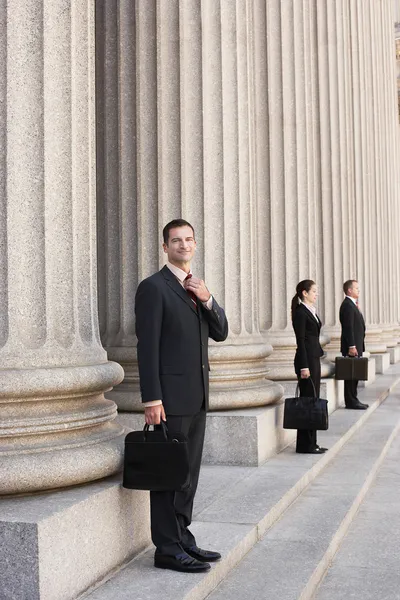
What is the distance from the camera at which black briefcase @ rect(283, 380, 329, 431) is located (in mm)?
13820

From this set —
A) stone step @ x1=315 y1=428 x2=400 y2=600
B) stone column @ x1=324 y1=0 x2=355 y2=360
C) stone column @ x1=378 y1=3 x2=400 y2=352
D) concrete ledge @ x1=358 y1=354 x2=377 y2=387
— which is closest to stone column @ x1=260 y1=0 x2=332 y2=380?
stone column @ x1=324 y1=0 x2=355 y2=360

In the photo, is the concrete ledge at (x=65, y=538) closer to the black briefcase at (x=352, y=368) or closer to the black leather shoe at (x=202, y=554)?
the black leather shoe at (x=202, y=554)

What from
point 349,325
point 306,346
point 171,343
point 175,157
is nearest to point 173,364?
point 171,343

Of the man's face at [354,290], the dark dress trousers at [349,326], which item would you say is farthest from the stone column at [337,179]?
the man's face at [354,290]

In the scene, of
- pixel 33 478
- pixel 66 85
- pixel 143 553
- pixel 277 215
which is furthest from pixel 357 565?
pixel 277 215

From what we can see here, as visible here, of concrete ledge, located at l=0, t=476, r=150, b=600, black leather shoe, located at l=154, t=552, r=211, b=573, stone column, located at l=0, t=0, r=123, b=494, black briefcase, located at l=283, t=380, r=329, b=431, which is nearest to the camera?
concrete ledge, located at l=0, t=476, r=150, b=600

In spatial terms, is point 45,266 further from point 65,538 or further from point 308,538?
point 308,538

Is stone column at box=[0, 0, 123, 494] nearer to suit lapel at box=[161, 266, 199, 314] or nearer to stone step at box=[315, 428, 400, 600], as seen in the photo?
suit lapel at box=[161, 266, 199, 314]

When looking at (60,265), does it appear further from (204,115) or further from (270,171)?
(270,171)

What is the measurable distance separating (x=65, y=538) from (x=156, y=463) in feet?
3.81

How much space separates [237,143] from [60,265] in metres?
6.92

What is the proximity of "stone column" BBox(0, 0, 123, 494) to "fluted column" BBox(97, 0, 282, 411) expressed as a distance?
529cm

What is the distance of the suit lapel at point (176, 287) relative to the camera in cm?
802

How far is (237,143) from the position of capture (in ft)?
45.9
